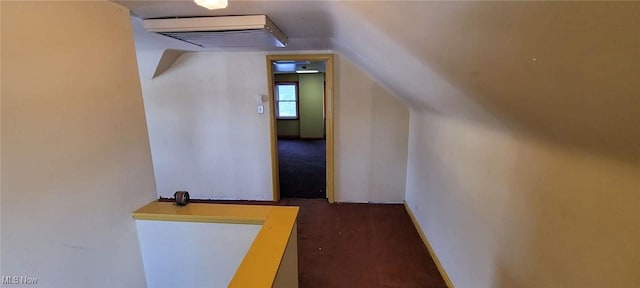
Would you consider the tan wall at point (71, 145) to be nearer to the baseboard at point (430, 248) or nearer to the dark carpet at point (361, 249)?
the dark carpet at point (361, 249)

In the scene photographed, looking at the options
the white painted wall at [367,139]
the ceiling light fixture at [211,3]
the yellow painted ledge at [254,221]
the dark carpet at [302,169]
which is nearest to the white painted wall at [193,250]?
the yellow painted ledge at [254,221]

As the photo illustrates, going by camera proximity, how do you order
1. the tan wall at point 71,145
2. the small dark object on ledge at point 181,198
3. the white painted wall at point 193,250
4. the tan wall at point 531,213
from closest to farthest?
the tan wall at point 531,213
the tan wall at point 71,145
the white painted wall at point 193,250
the small dark object on ledge at point 181,198

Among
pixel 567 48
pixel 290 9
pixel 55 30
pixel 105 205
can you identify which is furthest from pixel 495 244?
pixel 55 30

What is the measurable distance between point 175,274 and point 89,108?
0.93m

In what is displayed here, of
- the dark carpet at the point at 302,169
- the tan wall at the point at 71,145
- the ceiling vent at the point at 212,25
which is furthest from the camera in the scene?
the dark carpet at the point at 302,169

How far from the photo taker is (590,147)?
0.84 meters

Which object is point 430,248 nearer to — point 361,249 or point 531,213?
point 361,249

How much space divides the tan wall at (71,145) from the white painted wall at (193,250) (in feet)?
0.25

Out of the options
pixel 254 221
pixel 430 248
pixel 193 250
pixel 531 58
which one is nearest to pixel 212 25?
pixel 254 221

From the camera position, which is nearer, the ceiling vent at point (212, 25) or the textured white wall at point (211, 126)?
the ceiling vent at point (212, 25)

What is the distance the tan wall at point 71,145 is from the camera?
0.93 metres

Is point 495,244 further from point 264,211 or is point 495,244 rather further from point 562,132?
point 264,211

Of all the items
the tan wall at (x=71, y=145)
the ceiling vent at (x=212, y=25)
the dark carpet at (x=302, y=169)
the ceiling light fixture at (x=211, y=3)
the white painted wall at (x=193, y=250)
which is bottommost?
the dark carpet at (x=302, y=169)

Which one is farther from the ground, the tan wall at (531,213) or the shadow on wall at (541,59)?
the shadow on wall at (541,59)
